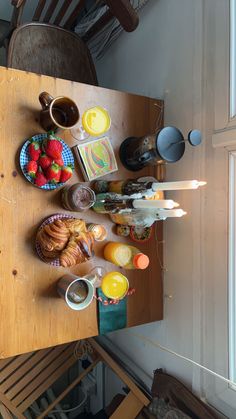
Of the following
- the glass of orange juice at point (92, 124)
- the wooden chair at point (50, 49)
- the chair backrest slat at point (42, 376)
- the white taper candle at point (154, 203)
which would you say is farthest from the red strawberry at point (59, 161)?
the chair backrest slat at point (42, 376)

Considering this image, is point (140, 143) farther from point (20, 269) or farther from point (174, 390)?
point (174, 390)

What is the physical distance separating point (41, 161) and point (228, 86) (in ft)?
2.04

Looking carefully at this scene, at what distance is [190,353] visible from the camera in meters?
1.15

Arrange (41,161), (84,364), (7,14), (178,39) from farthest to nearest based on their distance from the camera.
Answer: (7,14) < (84,364) < (178,39) < (41,161)

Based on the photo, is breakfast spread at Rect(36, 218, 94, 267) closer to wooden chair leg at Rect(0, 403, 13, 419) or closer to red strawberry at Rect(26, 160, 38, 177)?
red strawberry at Rect(26, 160, 38, 177)

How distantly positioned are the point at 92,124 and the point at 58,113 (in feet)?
0.38

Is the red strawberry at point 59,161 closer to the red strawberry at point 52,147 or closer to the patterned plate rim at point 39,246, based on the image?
the red strawberry at point 52,147

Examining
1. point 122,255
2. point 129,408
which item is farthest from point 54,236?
point 129,408

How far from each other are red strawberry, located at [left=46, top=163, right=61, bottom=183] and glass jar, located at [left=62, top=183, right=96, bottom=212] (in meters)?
0.06

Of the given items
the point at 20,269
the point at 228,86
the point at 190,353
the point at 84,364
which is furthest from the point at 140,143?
the point at 84,364

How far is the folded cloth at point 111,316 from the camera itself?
110 cm

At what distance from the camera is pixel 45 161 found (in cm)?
95

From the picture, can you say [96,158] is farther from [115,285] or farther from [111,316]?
→ [111,316]

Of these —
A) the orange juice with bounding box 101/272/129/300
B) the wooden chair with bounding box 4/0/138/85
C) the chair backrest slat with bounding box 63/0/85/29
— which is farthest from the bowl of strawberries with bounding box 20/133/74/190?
the chair backrest slat with bounding box 63/0/85/29
